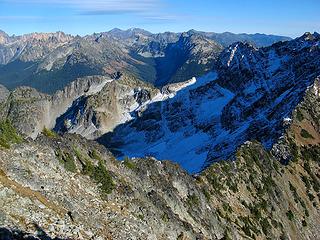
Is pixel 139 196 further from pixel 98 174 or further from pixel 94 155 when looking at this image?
pixel 94 155

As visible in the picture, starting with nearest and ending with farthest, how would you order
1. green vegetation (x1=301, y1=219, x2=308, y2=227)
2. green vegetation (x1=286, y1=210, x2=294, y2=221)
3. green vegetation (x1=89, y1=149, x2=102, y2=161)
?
1. green vegetation (x1=89, y1=149, x2=102, y2=161)
2. green vegetation (x1=286, y1=210, x2=294, y2=221)
3. green vegetation (x1=301, y1=219, x2=308, y2=227)

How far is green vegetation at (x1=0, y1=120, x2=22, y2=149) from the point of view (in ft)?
146

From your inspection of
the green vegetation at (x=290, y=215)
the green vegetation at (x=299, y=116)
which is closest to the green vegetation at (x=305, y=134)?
the green vegetation at (x=299, y=116)

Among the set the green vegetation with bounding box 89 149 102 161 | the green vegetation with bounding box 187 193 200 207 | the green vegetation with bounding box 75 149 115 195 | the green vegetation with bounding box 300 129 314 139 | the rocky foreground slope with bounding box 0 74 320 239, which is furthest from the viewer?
the green vegetation with bounding box 300 129 314 139

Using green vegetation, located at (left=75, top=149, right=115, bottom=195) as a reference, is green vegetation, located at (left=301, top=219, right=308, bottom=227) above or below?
below

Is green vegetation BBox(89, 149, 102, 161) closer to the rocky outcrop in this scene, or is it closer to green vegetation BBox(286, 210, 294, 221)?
the rocky outcrop

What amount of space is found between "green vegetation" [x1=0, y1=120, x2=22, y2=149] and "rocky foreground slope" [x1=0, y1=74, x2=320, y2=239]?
98mm

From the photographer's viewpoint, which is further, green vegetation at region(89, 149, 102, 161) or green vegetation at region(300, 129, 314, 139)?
green vegetation at region(300, 129, 314, 139)

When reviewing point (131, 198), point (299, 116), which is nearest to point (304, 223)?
point (299, 116)

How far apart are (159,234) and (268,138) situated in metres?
97.9

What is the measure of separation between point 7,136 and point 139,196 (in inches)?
610

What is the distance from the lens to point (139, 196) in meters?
52.6

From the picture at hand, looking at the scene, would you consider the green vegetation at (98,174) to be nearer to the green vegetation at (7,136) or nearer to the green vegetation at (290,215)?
the green vegetation at (7,136)

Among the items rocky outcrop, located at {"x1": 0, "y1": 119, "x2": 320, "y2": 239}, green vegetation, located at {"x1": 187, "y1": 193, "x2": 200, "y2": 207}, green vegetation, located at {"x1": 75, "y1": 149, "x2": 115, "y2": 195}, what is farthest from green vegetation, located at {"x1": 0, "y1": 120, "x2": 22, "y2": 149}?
green vegetation, located at {"x1": 187, "y1": 193, "x2": 200, "y2": 207}
